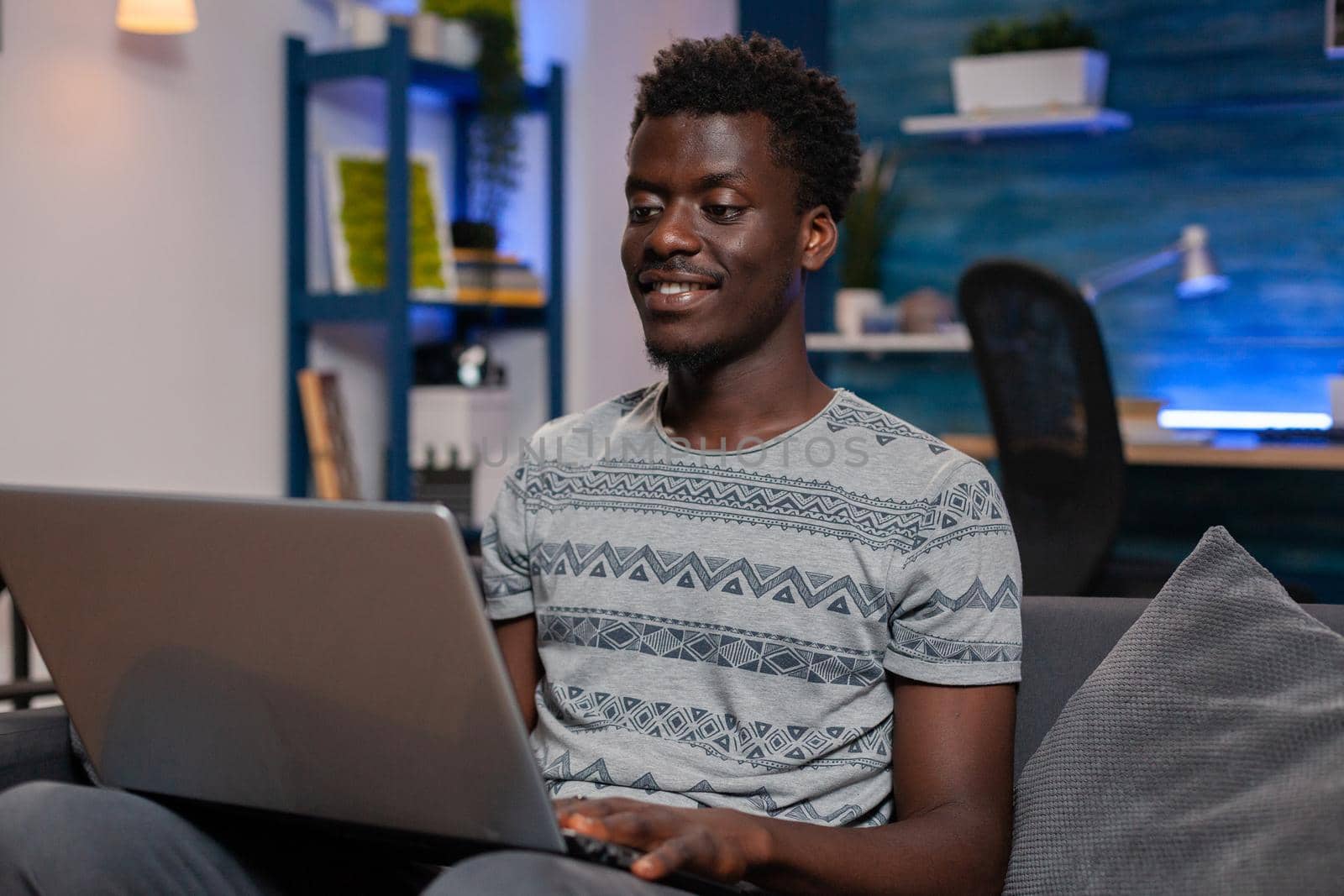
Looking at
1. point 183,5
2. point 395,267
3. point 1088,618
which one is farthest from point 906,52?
point 1088,618

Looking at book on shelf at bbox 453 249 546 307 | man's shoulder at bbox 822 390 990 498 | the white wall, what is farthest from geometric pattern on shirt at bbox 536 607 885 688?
book on shelf at bbox 453 249 546 307

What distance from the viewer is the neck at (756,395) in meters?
1.29

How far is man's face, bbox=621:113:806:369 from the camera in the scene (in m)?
1.27

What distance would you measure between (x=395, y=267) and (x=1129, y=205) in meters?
1.79

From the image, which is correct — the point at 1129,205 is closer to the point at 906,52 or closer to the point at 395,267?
the point at 906,52

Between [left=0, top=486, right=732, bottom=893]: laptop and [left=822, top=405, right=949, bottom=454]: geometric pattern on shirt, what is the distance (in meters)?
0.45

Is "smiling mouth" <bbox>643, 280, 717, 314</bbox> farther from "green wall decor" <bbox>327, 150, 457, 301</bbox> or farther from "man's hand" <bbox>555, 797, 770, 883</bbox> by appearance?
"green wall decor" <bbox>327, 150, 457, 301</bbox>

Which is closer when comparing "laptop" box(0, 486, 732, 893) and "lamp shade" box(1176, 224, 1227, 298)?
"laptop" box(0, 486, 732, 893)

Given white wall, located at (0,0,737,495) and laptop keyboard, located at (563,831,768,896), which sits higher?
white wall, located at (0,0,737,495)

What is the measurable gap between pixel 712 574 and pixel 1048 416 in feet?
4.61

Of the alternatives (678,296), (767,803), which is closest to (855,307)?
(678,296)

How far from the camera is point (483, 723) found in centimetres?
87

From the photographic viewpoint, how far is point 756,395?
130 cm

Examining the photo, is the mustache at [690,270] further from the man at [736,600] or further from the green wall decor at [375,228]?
the green wall decor at [375,228]
